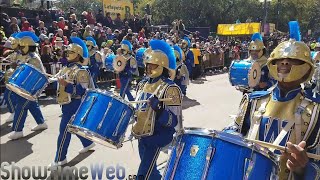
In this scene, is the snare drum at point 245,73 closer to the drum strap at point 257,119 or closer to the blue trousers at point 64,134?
the blue trousers at point 64,134

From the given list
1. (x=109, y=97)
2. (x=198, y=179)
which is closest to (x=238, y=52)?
Answer: (x=109, y=97)

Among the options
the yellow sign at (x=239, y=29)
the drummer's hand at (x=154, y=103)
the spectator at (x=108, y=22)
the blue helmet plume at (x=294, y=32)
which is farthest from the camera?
the yellow sign at (x=239, y=29)

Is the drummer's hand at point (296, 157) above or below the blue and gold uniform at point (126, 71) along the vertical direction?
above

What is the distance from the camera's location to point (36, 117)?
25.5 ft

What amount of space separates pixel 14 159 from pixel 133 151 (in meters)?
1.88

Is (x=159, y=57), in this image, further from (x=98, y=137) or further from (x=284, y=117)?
(x=284, y=117)

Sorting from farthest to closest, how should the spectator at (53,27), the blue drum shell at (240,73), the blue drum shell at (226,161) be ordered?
the spectator at (53,27)
the blue drum shell at (240,73)
the blue drum shell at (226,161)

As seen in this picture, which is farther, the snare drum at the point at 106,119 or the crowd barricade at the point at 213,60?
the crowd barricade at the point at 213,60

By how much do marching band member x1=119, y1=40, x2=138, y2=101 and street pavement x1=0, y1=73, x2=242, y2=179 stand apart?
156 centimetres

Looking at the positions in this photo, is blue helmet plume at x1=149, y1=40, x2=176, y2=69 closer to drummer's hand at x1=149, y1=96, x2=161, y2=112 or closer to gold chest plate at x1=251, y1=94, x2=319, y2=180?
drummer's hand at x1=149, y1=96, x2=161, y2=112

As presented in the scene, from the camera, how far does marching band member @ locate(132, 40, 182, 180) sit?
4102mm

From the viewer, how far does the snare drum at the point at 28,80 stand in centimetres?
587

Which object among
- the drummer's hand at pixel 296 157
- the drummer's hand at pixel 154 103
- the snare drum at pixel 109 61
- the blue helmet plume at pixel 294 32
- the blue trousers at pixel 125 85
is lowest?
the blue trousers at pixel 125 85

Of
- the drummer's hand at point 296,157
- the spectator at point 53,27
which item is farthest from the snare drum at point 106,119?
the spectator at point 53,27
